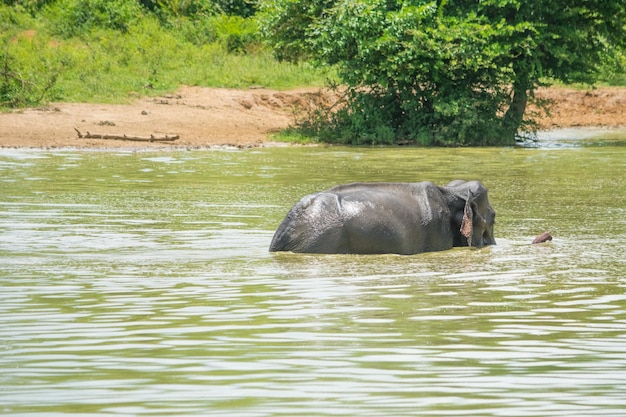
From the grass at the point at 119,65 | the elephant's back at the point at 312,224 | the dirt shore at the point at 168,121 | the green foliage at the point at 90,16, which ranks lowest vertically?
the dirt shore at the point at 168,121

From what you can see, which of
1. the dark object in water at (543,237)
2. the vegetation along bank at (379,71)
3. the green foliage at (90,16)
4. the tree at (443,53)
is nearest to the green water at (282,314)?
the dark object in water at (543,237)

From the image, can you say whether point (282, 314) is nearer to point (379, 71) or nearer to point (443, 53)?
point (443, 53)

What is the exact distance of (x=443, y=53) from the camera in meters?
22.2

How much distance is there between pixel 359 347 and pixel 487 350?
626 mm

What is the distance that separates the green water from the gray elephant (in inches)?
7.0

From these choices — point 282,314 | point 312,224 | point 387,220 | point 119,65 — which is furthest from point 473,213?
point 119,65

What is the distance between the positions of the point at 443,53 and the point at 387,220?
12786 millimetres

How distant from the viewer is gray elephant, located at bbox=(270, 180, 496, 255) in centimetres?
970

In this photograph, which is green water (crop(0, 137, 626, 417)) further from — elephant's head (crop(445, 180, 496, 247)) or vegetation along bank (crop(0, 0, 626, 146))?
vegetation along bank (crop(0, 0, 626, 146))

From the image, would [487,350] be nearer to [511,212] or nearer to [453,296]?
[453,296]

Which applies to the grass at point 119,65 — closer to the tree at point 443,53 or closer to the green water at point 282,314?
the tree at point 443,53

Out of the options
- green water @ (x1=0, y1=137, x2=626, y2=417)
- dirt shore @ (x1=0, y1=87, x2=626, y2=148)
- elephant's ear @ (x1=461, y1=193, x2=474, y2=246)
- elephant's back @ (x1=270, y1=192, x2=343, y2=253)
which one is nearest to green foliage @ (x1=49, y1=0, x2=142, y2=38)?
dirt shore @ (x1=0, y1=87, x2=626, y2=148)

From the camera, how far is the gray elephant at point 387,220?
9.70 m

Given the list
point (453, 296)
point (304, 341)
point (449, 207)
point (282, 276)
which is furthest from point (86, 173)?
point (304, 341)
